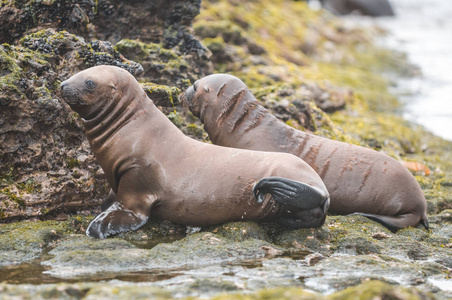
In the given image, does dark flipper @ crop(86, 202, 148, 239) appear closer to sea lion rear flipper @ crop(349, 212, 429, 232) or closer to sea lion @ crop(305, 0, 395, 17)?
sea lion rear flipper @ crop(349, 212, 429, 232)

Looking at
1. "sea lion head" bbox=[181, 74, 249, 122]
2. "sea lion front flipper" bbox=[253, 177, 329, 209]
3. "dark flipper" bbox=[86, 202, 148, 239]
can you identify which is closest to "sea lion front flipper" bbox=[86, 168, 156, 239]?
"dark flipper" bbox=[86, 202, 148, 239]

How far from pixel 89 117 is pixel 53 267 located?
2130 mm

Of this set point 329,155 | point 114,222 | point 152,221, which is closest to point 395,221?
point 329,155

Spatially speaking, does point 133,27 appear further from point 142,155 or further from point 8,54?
point 142,155

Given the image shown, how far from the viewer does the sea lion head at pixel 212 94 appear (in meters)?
8.11

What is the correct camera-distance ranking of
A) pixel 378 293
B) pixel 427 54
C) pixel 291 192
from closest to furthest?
pixel 378 293 < pixel 291 192 < pixel 427 54

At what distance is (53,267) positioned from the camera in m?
4.96

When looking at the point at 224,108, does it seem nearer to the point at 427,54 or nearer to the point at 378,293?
the point at 378,293

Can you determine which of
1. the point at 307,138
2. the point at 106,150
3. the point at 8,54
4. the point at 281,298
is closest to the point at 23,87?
the point at 8,54

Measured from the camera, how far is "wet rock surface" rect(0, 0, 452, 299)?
180 inches

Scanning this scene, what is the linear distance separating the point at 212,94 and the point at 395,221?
9.76ft

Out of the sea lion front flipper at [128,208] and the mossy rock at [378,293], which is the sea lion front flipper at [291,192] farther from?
the mossy rock at [378,293]

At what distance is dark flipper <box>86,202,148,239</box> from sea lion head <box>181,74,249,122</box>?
2342 millimetres

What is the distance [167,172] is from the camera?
6.37 meters
